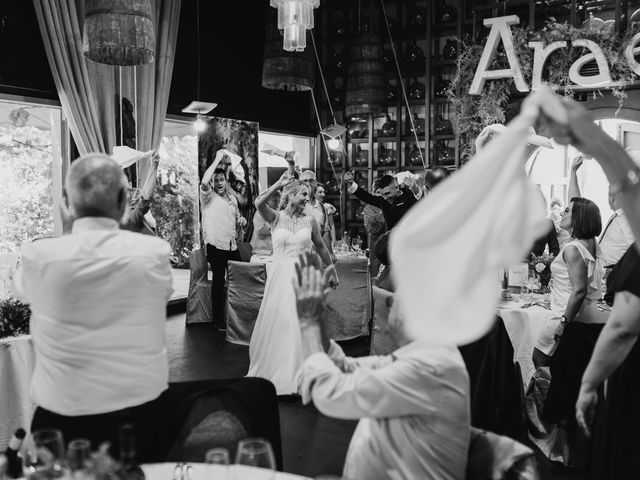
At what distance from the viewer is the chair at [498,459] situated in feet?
5.22

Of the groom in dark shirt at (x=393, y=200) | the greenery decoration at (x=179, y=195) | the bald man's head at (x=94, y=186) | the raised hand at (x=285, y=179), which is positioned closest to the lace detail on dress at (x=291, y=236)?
the raised hand at (x=285, y=179)

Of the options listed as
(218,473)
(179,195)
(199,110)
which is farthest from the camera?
(179,195)

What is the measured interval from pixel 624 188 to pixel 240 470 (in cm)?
113

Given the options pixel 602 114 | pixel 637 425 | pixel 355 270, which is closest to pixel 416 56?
pixel 602 114

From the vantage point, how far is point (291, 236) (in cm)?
475

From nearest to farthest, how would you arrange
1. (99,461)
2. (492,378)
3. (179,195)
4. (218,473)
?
(99,461) < (218,473) < (492,378) < (179,195)

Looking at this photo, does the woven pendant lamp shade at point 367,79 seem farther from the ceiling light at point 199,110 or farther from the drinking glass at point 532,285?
the drinking glass at point 532,285

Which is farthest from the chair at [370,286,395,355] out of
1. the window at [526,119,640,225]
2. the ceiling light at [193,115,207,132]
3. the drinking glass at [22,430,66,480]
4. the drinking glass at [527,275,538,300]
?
the window at [526,119,640,225]

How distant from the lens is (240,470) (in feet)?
4.57

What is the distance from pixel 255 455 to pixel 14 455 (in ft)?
2.60

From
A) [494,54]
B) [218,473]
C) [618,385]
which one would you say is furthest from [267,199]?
[494,54]

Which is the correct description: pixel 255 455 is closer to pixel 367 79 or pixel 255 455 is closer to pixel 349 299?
pixel 349 299

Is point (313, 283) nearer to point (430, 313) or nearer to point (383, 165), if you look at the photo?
point (430, 313)

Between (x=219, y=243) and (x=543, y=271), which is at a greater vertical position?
(x=543, y=271)
